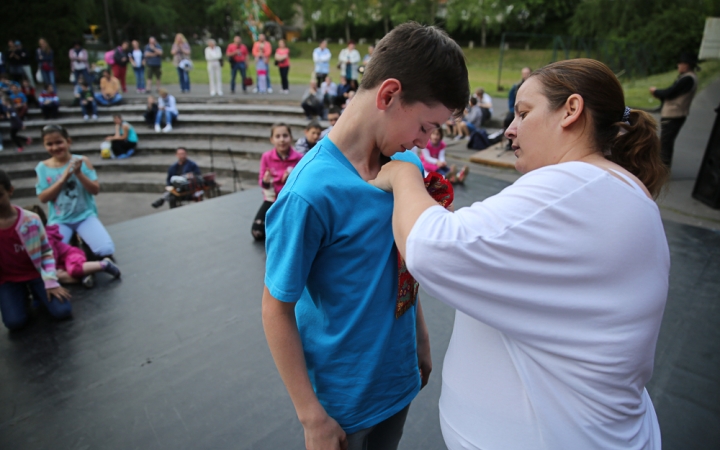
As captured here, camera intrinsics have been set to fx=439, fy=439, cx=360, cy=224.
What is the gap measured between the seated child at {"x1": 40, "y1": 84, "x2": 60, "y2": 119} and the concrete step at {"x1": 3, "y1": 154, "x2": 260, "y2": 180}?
228cm

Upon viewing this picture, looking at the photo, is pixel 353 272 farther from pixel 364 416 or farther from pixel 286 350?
pixel 364 416

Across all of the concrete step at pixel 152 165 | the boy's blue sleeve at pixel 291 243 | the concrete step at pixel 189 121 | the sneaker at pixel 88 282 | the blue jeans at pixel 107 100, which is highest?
the boy's blue sleeve at pixel 291 243

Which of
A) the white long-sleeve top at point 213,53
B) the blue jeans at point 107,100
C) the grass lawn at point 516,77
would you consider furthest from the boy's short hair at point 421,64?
the blue jeans at point 107,100

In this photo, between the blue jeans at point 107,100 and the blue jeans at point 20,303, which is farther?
the blue jeans at point 107,100

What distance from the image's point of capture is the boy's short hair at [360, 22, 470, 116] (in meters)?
0.95

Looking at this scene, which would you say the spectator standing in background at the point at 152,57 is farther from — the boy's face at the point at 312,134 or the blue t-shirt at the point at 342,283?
the blue t-shirt at the point at 342,283

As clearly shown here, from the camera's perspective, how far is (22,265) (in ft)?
11.1

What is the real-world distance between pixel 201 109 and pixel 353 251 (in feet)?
42.3

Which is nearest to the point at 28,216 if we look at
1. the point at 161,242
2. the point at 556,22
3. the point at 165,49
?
the point at 161,242

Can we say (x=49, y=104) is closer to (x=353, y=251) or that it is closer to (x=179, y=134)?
(x=179, y=134)

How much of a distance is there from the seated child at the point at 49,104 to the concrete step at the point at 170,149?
156 cm

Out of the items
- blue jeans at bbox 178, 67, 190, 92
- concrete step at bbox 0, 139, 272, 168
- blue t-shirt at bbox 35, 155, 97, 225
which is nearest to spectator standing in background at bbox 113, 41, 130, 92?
blue jeans at bbox 178, 67, 190, 92

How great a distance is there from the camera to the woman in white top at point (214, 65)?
1316 cm

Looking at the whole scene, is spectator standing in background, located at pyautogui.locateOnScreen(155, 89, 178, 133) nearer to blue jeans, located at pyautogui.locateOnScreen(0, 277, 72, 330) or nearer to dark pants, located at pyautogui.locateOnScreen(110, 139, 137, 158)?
dark pants, located at pyautogui.locateOnScreen(110, 139, 137, 158)
